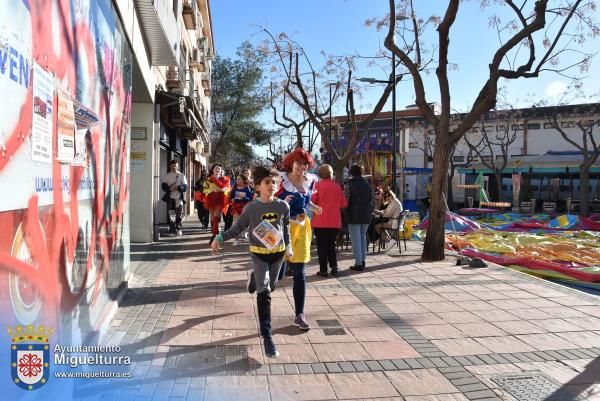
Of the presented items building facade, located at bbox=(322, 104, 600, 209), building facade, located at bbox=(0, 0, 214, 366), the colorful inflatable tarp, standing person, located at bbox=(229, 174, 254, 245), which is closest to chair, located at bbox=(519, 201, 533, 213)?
building facade, located at bbox=(322, 104, 600, 209)

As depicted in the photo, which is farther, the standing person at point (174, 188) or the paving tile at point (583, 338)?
the standing person at point (174, 188)

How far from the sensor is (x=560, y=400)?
3.60 m

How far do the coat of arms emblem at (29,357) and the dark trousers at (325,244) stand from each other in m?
5.34

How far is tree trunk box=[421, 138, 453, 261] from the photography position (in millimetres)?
10008

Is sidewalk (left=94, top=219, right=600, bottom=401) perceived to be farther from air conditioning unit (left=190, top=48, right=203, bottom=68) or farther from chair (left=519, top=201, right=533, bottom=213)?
chair (left=519, top=201, right=533, bottom=213)

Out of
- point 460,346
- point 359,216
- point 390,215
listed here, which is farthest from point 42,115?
point 390,215

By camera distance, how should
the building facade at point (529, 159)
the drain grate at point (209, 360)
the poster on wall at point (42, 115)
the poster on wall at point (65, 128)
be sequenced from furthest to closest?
the building facade at point (529, 159) → the drain grate at point (209, 360) → the poster on wall at point (65, 128) → the poster on wall at point (42, 115)

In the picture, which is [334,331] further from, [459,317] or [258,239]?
[459,317]

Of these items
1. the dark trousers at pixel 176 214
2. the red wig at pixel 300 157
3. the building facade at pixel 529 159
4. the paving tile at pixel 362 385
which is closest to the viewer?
the paving tile at pixel 362 385

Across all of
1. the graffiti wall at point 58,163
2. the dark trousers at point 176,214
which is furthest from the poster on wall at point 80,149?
the dark trousers at point 176,214

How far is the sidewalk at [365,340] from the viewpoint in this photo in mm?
3715

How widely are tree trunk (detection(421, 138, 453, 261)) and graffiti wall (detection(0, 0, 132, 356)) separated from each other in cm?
653

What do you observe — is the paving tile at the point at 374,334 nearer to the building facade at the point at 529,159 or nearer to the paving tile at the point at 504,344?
the paving tile at the point at 504,344

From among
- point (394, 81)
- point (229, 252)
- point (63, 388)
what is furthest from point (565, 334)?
point (394, 81)
